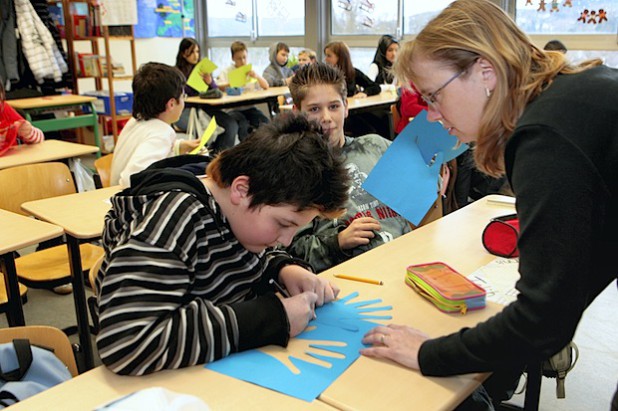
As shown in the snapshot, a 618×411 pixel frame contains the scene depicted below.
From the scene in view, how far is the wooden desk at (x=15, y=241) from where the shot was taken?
190 centimetres

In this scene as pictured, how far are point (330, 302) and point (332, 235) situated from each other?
0.52 m

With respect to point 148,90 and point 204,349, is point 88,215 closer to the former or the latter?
point 148,90

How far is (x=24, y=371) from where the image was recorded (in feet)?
3.76

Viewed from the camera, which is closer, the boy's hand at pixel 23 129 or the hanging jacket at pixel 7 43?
the boy's hand at pixel 23 129

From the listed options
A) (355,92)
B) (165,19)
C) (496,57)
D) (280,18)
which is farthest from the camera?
(165,19)

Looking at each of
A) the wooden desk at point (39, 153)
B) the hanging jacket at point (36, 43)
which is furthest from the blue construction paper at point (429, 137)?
the hanging jacket at point (36, 43)

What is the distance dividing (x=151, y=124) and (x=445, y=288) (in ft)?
6.62

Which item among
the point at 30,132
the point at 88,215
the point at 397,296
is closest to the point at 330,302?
the point at 397,296

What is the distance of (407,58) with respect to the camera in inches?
41.2

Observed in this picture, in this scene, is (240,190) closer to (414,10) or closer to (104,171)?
(104,171)

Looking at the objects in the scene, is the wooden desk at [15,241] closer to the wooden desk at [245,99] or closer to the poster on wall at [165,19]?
the wooden desk at [245,99]

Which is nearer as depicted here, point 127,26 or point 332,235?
point 332,235

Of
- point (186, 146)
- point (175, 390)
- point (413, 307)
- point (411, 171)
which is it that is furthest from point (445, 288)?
point (186, 146)

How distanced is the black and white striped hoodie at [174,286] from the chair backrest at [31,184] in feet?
5.43
